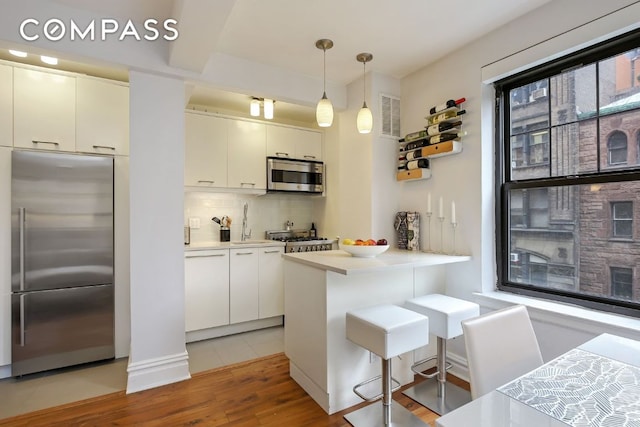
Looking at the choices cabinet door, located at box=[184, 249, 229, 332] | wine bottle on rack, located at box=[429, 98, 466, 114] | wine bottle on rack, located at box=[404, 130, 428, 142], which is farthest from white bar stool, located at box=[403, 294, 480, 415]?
cabinet door, located at box=[184, 249, 229, 332]

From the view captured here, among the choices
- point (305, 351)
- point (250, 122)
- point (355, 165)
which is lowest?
point (305, 351)

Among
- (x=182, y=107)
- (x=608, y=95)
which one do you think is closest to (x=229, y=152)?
(x=182, y=107)

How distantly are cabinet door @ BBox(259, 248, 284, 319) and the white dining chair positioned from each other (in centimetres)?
252

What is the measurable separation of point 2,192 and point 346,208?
2.77m

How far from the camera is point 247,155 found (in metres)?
3.61

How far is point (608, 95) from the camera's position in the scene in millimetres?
1864

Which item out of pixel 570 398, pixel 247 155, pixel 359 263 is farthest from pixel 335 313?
pixel 247 155

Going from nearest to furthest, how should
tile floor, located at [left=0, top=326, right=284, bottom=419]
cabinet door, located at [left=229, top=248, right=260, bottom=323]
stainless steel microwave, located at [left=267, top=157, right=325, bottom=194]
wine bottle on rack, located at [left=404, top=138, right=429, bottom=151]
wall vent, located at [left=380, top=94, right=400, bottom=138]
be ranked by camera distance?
tile floor, located at [left=0, top=326, right=284, bottom=419] → wine bottle on rack, located at [left=404, top=138, right=429, bottom=151] → wall vent, located at [left=380, top=94, right=400, bottom=138] → cabinet door, located at [left=229, top=248, right=260, bottom=323] → stainless steel microwave, located at [left=267, top=157, right=325, bottom=194]

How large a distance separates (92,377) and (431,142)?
3251 millimetres

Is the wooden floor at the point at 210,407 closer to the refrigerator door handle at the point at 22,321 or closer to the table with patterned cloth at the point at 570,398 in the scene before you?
the refrigerator door handle at the point at 22,321

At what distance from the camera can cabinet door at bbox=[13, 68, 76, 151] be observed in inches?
95.7

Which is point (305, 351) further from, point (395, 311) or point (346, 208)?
point (346, 208)

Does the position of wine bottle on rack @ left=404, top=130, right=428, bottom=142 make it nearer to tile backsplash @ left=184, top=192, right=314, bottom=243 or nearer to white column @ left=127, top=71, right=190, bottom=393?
tile backsplash @ left=184, top=192, right=314, bottom=243

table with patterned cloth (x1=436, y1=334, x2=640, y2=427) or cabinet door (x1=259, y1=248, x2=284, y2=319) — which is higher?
table with patterned cloth (x1=436, y1=334, x2=640, y2=427)
